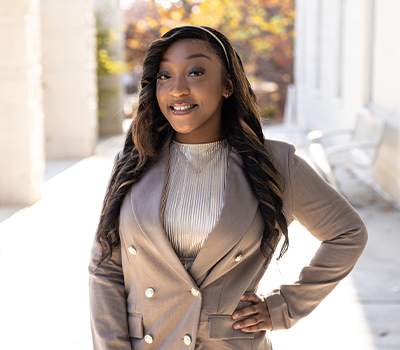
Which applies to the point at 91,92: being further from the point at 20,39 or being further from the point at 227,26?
the point at 227,26

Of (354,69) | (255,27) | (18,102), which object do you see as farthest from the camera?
(255,27)

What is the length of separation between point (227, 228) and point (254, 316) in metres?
0.32

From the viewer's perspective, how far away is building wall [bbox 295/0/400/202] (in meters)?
8.22

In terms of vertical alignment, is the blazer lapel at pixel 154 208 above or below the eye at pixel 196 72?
below

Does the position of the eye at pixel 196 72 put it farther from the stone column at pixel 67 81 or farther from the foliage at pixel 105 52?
the foliage at pixel 105 52

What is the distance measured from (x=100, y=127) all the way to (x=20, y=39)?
839 centimetres

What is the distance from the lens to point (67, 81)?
39.9 feet

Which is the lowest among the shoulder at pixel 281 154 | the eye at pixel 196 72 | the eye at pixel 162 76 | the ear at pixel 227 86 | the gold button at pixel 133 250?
the gold button at pixel 133 250

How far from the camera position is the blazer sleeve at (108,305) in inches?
74.4

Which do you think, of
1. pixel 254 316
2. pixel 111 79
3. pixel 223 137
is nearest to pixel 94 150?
pixel 111 79

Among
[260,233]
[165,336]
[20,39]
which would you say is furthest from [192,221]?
[20,39]

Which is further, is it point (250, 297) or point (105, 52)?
point (105, 52)

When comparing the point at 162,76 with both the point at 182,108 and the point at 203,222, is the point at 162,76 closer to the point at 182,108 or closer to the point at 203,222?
the point at 182,108

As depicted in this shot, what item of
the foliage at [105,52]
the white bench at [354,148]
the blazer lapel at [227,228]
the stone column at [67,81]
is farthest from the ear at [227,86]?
the foliage at [105,52]
